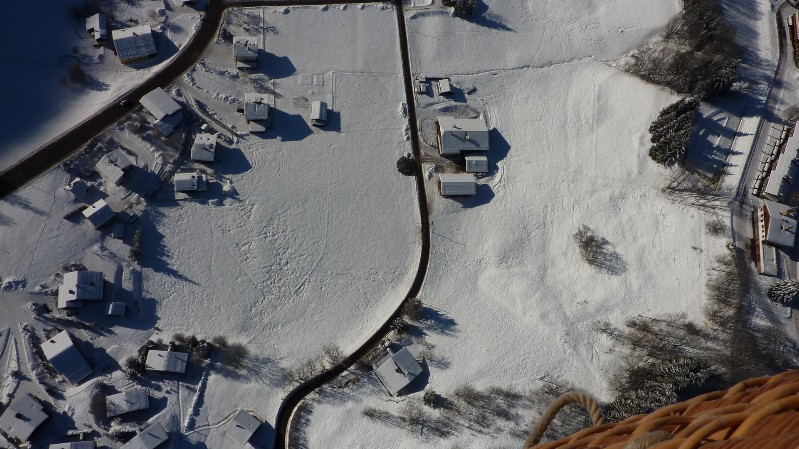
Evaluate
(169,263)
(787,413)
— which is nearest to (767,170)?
(787,413)

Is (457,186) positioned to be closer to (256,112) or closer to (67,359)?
(256,112)

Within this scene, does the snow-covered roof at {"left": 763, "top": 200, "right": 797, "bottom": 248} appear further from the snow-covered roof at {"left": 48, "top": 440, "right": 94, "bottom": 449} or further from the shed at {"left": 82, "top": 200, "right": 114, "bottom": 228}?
the snow-covered roof at {"left": 48, "top": 440, "right": 94, "bottom": 449}

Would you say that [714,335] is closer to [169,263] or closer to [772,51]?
[772,51]

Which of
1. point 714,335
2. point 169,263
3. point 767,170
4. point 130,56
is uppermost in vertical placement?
point 130,56

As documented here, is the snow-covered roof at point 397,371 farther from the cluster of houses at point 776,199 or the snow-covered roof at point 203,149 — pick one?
the cluster of houses at point 776,199

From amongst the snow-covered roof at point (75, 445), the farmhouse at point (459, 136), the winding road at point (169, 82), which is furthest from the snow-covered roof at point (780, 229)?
the snow-covered roof at point (75, 445)

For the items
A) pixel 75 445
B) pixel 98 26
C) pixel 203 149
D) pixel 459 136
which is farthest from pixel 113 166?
pixel 459 136
